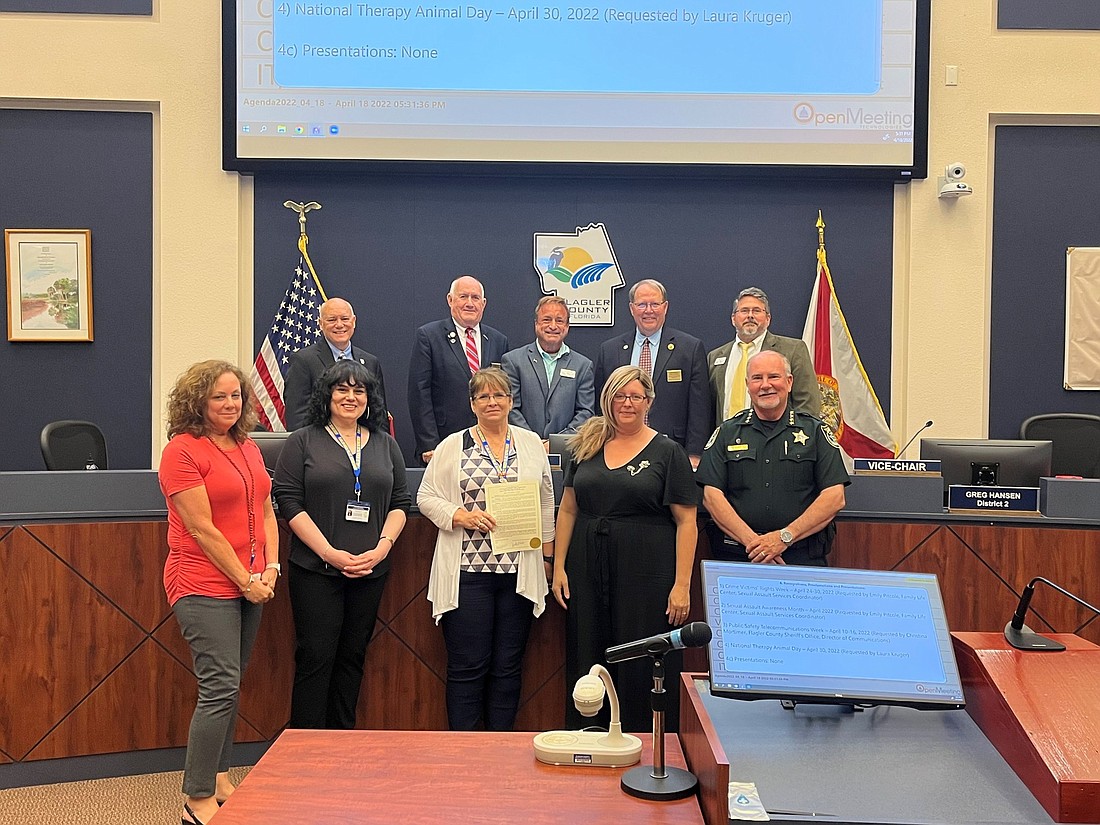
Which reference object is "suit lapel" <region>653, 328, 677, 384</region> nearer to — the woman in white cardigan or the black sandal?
the woman in white cardigan

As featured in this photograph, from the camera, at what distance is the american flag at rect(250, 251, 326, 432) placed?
255 inches

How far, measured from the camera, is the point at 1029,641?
215 centimetres

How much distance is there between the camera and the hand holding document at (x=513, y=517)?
382 centimetres

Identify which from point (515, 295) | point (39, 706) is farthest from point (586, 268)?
point (39, 706)

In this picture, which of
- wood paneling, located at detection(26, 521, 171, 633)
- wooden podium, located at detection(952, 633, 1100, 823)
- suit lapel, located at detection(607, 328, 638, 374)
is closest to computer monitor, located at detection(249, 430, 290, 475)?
wood paneling, located at detection(26, 521, 171, 633)

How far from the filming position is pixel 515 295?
681cm

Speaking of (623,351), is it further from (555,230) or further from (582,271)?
(555,230)

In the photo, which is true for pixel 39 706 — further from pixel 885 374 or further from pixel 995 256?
pixel 995 256

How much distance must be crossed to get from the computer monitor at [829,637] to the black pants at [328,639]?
6.61 feet

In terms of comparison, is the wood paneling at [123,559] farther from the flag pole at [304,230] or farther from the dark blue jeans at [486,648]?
the flag pole at [304,230]

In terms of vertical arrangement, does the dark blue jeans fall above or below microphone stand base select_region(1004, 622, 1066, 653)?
below

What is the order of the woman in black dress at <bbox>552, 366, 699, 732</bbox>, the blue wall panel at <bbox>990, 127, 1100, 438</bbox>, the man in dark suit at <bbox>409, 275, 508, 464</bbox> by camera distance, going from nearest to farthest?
the woman in black dress at <bbox>552, 366, 699, 732</bbox> < the man in dark suit at <bbox>409, 275, 508, 464</bbox> < the blue wall panel at <bbox>990, 127, 1100, 438</bbox>

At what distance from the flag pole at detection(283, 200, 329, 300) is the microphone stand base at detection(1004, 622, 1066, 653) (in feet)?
17.4

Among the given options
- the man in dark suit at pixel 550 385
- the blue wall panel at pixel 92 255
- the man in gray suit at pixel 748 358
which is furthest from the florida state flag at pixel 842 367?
the blue wall panel at pixel 92 255
